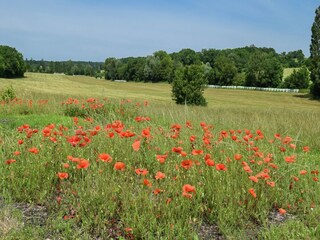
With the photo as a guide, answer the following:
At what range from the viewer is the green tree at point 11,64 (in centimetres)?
7969

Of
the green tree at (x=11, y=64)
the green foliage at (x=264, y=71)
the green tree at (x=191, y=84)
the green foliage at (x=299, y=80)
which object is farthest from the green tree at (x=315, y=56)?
the green tree at (x=11, y=64)

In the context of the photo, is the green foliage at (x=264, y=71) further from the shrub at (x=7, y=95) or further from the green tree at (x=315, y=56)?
the shrub at (x=7, y=95)

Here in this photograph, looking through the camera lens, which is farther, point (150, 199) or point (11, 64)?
point (11, 64)

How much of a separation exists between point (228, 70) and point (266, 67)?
11.8m

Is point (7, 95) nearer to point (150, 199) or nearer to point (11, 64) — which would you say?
point (150, 199)

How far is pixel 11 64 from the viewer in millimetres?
81250

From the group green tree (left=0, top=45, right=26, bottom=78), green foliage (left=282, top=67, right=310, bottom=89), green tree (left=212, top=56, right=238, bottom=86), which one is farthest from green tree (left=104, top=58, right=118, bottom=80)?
green foliage (left=282, top=67, right=310, bottom=89)

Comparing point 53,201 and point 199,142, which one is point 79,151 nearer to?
point 53,201

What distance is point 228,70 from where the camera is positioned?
3580 inches

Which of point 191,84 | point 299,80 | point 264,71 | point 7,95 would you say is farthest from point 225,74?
point 7,95

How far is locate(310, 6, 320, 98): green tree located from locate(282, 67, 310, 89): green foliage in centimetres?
1438

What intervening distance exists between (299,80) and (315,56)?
16455 millimetres

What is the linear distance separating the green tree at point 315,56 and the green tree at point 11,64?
205 feet

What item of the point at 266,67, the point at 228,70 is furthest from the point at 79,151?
the point at 228,70
